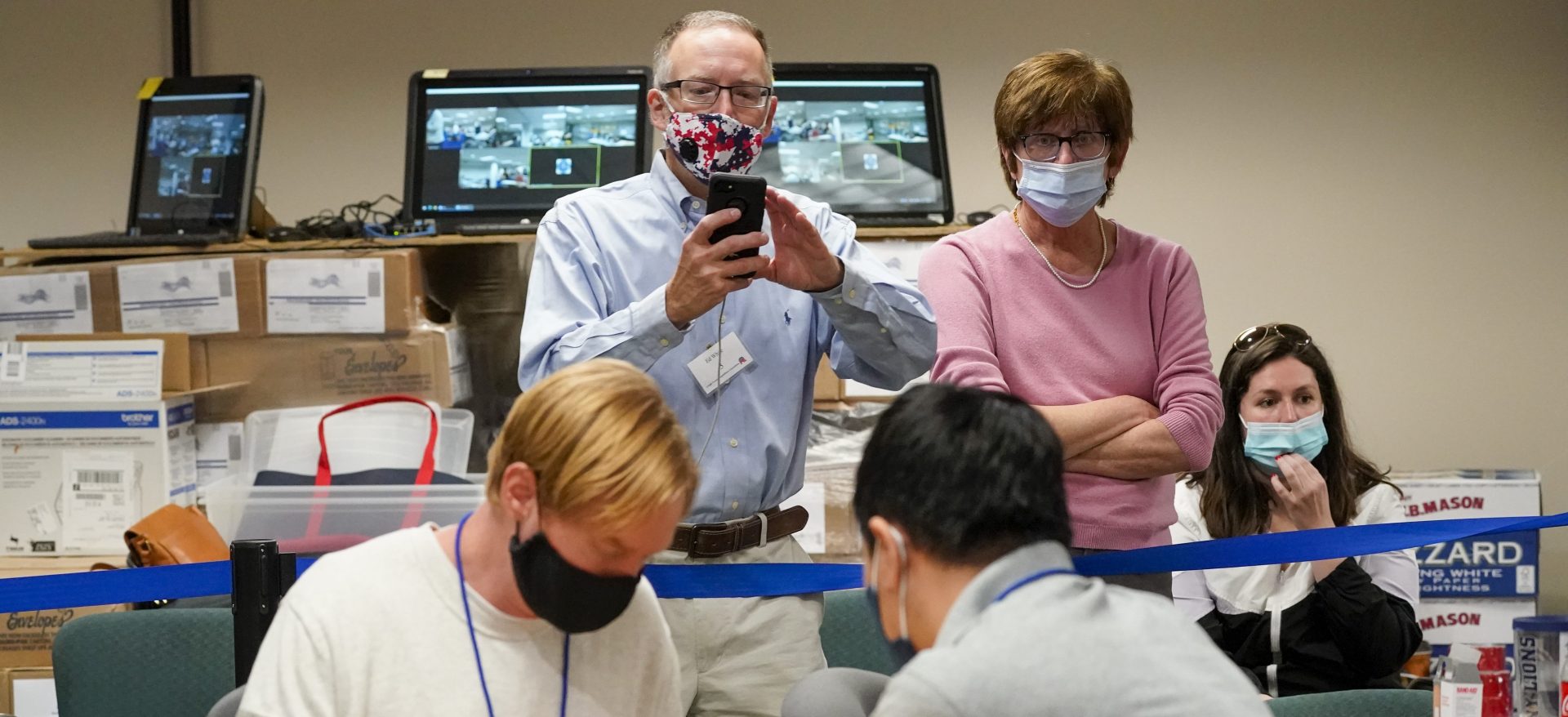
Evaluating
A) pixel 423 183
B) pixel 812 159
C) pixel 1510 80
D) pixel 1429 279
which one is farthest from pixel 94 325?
pixel 1510 80

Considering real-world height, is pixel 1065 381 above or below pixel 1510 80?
below

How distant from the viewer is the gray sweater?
1.02m

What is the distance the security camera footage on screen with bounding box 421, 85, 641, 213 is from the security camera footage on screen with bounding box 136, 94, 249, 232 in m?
0.58

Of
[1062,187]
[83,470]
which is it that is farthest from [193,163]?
[1062,187]

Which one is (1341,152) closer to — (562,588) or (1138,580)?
(1138,580)

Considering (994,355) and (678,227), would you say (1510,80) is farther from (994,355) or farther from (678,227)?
(678,227)

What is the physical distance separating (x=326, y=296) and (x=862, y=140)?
60.5 inches

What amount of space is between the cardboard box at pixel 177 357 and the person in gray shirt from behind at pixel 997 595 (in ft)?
9.89

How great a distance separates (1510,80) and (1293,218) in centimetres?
79

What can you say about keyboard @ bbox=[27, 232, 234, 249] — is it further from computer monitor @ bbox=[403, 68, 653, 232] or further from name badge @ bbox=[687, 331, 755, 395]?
name badge @ bbox=[687, 331, 755, 395]

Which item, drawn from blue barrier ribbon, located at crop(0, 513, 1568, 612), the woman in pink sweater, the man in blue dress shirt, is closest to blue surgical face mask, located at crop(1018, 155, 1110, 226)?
the woman in pink sweater

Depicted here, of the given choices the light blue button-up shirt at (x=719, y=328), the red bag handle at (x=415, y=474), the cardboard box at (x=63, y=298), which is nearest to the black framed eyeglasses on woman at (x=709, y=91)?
the light blue button-up shirt at (x=719, y=328)

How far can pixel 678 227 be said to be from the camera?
79.5 inches

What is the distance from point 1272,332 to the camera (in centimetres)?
278
